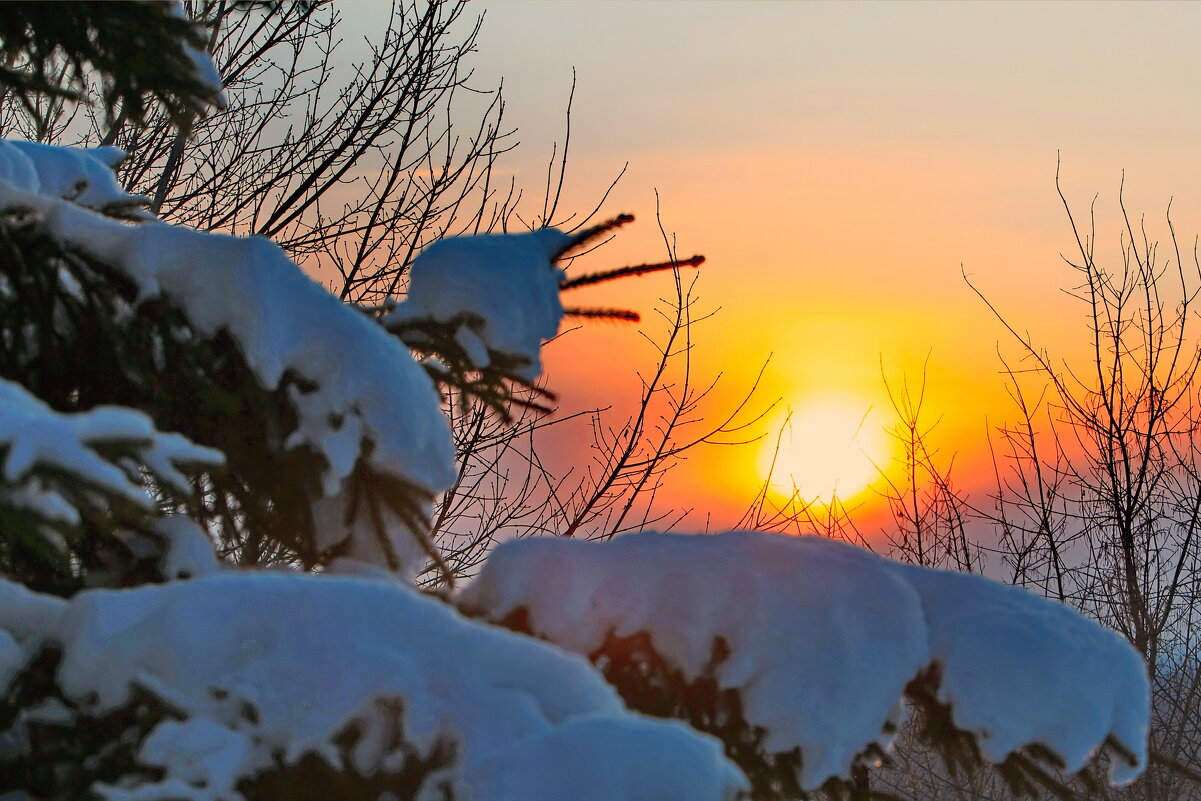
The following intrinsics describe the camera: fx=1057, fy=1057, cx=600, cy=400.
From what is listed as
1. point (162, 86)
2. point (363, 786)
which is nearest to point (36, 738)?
point (363, 786)

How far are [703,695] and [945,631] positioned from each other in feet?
1.67

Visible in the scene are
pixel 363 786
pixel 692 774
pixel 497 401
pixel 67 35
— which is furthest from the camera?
pixel 497 401

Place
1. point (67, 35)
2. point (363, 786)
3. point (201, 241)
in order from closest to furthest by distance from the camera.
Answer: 1. point (363, 786)
2. point (201, 241)
3. point (67, 35)

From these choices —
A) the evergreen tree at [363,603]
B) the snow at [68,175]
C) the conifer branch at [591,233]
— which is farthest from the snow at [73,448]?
the snow at [68,175]

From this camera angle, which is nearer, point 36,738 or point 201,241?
point 36,738

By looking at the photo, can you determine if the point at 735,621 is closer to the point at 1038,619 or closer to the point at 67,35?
the point at 1038,619

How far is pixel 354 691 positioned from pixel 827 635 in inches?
37.8

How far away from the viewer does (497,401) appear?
256 centimetres

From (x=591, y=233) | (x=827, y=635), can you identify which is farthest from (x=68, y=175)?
(x=827, y=635)

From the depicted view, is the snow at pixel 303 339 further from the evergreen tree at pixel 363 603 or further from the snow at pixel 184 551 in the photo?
the snow at pixel 184 551

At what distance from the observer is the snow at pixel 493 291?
2.35m

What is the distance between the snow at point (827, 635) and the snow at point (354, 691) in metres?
0.57

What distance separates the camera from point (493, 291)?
7.68 feet

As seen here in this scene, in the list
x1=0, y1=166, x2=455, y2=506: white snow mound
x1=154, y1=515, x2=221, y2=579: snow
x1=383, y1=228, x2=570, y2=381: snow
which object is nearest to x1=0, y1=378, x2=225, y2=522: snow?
x1=0, y1=166, x2=455, y2=506: white snow mound
